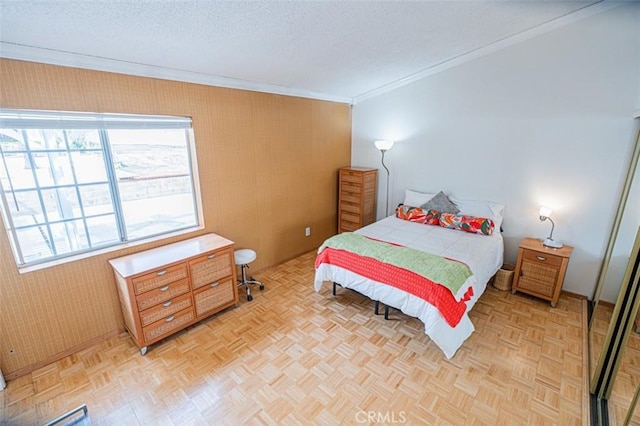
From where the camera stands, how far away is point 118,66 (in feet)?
7.46

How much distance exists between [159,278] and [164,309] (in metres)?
0.30

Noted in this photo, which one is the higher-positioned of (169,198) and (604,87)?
(604,87)

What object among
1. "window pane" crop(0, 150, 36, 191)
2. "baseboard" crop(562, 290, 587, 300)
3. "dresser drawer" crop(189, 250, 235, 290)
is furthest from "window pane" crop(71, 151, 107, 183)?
"baseboard" crop(562, 290, 587, 300)

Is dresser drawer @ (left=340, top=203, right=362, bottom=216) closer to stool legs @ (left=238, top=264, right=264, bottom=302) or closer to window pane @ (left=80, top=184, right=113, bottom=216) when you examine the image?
stool legs @ (left=238, top=264, right=264, bottom=302)

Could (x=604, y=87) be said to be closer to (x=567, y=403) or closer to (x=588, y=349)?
(x=588, y=349)

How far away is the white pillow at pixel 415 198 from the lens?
4055 millimetres

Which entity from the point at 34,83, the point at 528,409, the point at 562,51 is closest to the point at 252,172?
the point at 34,83

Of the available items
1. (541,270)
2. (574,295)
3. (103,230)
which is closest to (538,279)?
(541,270)

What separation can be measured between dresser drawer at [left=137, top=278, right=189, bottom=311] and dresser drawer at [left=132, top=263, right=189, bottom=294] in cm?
4

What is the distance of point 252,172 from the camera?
348 cm

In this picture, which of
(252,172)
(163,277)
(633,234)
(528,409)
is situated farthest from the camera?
(252,172)

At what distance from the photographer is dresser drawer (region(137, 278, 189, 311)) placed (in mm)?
2318

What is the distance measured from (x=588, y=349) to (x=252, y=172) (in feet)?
12.2

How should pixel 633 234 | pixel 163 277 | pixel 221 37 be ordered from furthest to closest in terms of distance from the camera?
1. pixel 633 234
2. pixel 163 277
3. pixel 221 37
